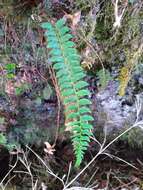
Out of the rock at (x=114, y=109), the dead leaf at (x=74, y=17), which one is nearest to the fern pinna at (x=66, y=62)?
the dead leaf at (x=74, y=17)

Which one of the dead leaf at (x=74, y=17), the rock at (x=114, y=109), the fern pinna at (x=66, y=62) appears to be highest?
the dead leaf at (x=74, y=17)

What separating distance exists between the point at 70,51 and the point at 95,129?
2.69ft

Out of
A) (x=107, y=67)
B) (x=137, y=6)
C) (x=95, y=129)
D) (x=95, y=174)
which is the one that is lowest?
(x=95, y=174)

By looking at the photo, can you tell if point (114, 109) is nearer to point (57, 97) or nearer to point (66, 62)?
point (57, 97)

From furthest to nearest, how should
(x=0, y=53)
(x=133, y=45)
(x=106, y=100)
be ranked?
1. (x=106, y=100)
2. (x=0, y=53)
3. (x=133, y=45)

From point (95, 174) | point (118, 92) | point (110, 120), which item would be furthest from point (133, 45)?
point (95, 174)

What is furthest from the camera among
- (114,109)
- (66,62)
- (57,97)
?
(114,109)

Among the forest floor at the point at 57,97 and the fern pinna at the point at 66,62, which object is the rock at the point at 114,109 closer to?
the forest floor at the point at 57,97

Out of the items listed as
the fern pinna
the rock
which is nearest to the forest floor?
the rock

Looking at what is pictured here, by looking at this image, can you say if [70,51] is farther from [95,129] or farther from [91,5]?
[95,129]

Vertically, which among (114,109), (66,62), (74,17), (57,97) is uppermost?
(74,17)

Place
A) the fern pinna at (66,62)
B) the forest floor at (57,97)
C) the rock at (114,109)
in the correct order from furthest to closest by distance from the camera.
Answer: the rock at (114,109) < the forest floor at (57,97) < the fern pinna at (66,62)

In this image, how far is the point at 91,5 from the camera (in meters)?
1.67

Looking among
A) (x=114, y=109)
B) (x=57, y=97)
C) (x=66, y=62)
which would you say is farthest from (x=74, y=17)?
(x=114, y=109)
